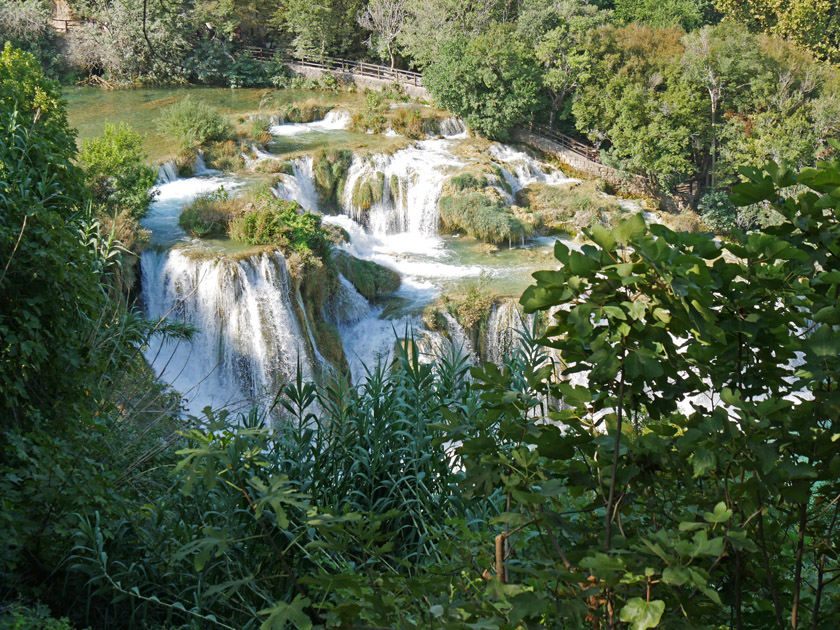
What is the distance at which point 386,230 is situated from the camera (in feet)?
53.2

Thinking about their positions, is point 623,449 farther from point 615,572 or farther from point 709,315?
point 709,315

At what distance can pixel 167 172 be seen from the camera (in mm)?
14664

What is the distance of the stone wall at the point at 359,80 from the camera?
2488cm

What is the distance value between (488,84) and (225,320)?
13035 millimetres

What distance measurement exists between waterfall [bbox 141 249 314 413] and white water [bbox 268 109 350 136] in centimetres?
906

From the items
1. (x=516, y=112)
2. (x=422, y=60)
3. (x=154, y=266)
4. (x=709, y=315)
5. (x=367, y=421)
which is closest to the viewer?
(x=709, y=315)

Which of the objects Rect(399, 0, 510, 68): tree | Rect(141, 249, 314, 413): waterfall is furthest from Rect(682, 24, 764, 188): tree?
Rect(141, 249, 314, 413): waterfall

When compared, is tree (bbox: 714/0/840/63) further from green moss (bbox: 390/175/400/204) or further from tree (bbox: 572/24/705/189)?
green moss (bbox: 390/175/400/204)

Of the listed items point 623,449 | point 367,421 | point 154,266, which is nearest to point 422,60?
point 154,266

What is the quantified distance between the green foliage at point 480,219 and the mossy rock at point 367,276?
3.22m

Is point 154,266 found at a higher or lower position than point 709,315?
lower

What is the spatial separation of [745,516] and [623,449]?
0.97ft

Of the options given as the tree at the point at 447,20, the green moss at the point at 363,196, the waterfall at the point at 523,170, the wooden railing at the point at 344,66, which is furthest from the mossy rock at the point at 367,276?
the wooden railing at the point at 344,66

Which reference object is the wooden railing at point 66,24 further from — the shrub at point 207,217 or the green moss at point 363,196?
the shrub at point 207,217
